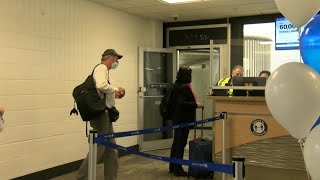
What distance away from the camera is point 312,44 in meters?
2.20

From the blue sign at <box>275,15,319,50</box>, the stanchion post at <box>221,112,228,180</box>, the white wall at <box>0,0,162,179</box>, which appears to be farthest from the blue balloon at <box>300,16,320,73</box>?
the blue sign at <box>275,15,319,50</box>

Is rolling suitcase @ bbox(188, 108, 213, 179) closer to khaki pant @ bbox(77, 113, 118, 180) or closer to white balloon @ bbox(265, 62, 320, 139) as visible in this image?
khaki pant @ bbox(77, 113, 118, 180)

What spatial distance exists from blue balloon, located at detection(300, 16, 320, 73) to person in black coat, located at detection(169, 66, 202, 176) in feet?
8.32

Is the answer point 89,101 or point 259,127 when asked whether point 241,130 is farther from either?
point 89,101

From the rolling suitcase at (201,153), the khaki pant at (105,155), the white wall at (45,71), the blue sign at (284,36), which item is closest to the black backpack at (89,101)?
the khaki pant at (105,155)

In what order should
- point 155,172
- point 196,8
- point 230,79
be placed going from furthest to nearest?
point 196,8 → point 155,172 → point 230,79

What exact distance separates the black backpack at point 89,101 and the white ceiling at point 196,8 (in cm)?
208

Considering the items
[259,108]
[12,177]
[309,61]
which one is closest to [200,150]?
[259,108]

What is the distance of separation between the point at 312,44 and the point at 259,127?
5.16ft

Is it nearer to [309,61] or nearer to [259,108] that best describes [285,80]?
[309,61]

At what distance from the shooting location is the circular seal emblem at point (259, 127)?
362cm

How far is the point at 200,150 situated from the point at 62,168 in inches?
69.8

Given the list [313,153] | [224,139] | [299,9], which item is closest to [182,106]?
[224,139]

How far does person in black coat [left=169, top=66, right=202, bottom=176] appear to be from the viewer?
4.77 meters
